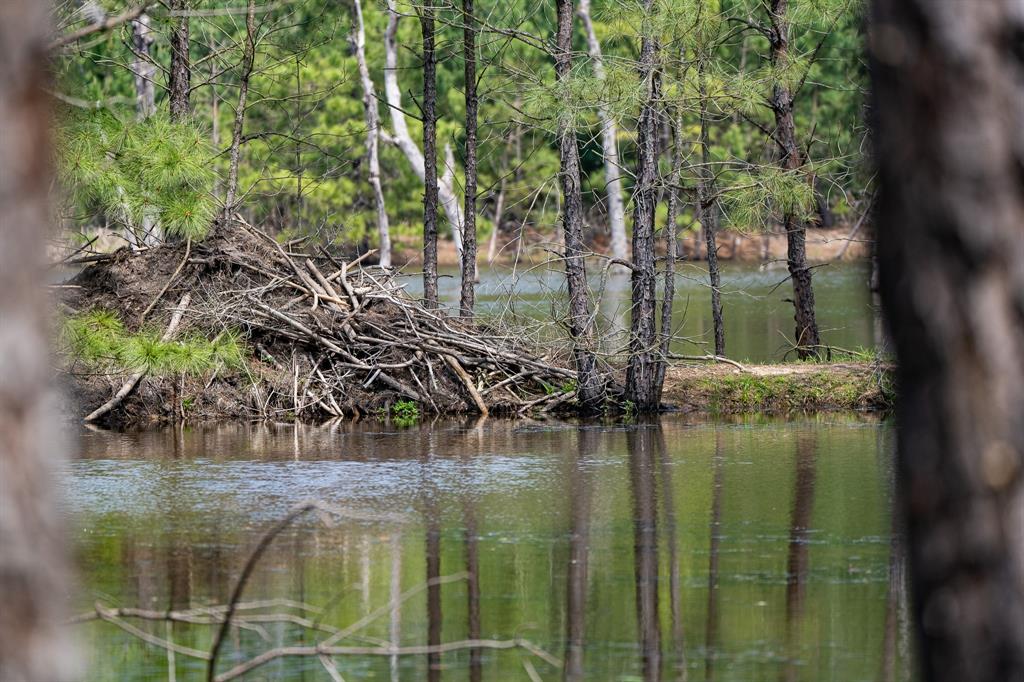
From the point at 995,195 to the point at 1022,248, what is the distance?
4.0 inches

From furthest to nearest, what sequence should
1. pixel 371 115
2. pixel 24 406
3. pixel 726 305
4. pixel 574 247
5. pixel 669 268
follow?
pixel 726 305 < pixel 371 115 < pixel 669 268 < pixel 574 247 < pixel 24 406

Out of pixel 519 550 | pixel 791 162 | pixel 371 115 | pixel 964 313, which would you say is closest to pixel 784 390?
pixel 791 162

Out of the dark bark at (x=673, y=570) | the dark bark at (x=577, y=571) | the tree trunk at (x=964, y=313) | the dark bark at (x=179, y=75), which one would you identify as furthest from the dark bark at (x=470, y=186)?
the tree trunk at (x=964, y=313)

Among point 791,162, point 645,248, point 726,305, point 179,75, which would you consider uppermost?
point 179,75

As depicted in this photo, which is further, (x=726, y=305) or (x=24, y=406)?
(x=726, y=305)

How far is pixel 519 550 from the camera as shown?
30.5ft

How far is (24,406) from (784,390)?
15523mm

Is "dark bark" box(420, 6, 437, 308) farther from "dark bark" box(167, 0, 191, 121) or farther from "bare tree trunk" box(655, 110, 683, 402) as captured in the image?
"bare tree trunk" box(655, 110, 683, 402)

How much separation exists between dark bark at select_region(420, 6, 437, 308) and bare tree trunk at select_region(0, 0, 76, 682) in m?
16.6

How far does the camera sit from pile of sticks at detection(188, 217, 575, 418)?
56.9 feet

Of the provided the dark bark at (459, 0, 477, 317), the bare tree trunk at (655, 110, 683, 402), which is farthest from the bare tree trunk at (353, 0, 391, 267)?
the bare tree trunk at (655, 110, 683, 402)

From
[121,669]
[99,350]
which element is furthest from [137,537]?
[121,669]

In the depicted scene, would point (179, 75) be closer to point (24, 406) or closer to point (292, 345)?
point (292, 345)

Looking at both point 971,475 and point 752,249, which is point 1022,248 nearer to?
point 971,475
